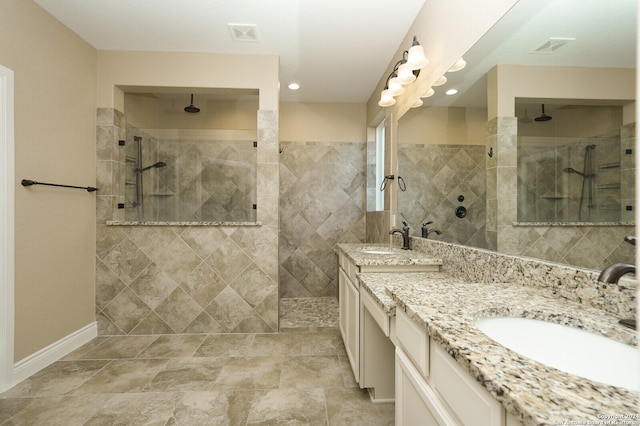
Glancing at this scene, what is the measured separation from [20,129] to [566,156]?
2924 millimetres

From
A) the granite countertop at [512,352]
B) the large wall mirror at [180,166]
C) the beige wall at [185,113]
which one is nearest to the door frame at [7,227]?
the large wall mirror at [180,166]

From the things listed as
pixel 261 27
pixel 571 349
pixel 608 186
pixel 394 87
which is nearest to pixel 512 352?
pixel 571 349

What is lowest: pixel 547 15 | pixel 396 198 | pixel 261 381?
pixel 261 381

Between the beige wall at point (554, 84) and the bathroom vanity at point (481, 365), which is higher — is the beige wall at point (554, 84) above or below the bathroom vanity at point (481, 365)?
above

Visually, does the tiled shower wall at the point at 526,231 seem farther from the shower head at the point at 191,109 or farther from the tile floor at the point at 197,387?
the shower head at the point at 191,109

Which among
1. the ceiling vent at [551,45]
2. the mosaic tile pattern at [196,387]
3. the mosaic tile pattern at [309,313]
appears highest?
the ceiling vent at [551,45]

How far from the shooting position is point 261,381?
1.91 m

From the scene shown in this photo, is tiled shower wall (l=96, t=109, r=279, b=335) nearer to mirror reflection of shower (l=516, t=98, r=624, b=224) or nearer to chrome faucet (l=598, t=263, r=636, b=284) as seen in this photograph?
mirror reflection of shower (l=516, t=98, r=624, b=224)

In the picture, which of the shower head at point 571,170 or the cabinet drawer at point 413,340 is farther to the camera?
the shower head at point 571,170

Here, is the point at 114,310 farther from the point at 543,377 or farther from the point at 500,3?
the point at 500,3

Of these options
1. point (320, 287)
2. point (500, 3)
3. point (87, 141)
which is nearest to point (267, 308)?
point (320, 287)

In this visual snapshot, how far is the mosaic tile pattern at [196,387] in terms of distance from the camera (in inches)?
62.0

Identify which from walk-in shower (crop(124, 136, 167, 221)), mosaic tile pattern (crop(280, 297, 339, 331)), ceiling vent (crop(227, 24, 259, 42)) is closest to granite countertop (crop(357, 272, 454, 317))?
mosaic tile pattern (crop(280, 297, 339, 331))

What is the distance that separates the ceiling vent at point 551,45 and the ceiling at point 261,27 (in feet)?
4.36
